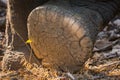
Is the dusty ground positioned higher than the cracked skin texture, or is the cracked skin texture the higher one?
the cracked skin texture

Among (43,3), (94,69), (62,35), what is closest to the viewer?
(62,35)

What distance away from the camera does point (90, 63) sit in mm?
4547

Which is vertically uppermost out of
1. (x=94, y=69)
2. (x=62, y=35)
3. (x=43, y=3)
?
(x=43, y=3)

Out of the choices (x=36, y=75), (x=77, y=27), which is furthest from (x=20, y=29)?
(x=77, y=27)

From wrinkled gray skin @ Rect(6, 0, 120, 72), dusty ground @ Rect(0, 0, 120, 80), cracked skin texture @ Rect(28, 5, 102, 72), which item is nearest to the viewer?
cracked skin texture @ Rect(28, 5, 102, 72)

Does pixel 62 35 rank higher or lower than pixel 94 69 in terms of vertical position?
higher

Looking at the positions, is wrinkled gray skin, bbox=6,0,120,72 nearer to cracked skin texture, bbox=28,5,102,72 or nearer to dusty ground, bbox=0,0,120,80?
cracked skin texture, bbox=28,5,102,72

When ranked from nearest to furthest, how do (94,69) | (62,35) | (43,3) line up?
1. (62,35)
2. (43,3)
3. (94,69)

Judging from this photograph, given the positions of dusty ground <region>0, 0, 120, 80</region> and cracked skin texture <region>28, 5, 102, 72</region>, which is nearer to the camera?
cracked skin texture <region>28, 5, 102, 72</region>

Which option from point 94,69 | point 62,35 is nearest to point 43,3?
point 62,35

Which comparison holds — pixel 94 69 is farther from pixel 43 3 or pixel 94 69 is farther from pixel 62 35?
pixel 62 35

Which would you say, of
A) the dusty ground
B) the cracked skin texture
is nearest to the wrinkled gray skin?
the cracked skin texture

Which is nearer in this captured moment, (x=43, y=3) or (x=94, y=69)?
(x=43, y=3)

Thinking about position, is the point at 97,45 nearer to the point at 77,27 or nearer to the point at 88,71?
the point at 88,71
